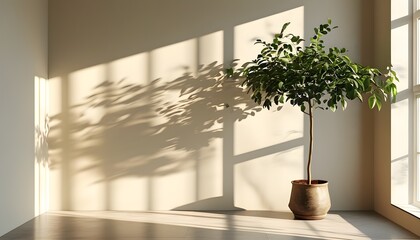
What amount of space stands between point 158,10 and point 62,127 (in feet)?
5.00

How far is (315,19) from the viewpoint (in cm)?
563

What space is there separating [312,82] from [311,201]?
106 centimetres

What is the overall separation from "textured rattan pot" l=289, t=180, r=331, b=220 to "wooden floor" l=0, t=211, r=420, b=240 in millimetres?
97

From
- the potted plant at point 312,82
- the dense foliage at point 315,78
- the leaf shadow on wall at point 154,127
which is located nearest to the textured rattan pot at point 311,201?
the potted plant at point 312,82

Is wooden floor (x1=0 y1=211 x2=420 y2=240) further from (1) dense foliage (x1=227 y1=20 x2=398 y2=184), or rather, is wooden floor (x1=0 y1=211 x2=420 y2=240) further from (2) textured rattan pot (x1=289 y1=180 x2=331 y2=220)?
(1) dense foliage (x1=227 y1=20 x2=398 y2=184)

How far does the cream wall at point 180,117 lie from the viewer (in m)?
5.62

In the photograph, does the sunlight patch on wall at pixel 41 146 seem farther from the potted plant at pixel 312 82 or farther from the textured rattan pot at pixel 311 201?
the textured rattan pot at pixel 311 201

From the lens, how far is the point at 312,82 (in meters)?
4.92

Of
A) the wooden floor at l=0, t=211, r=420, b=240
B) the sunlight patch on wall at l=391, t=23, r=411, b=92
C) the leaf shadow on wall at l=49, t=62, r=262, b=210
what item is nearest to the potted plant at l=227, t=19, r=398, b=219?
the sunlight patch on wall at l=391, t=23, r=411, b=92

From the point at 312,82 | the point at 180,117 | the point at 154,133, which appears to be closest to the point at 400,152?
the point at 312,82

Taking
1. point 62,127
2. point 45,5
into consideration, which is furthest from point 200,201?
point 45,5

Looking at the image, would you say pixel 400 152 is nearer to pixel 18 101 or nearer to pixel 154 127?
pixel 154 127

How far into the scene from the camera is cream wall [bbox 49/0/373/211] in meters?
5.62

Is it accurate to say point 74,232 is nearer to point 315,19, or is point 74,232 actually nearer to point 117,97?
point 117,97
